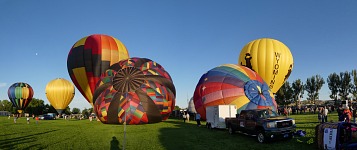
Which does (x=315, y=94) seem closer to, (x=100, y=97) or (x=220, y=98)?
(x=220, y=98)

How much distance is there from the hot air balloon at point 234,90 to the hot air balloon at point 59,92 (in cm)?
4000

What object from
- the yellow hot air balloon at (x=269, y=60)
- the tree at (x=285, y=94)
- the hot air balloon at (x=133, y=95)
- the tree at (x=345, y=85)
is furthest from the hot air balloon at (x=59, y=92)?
the tree at (x=345, y=85)

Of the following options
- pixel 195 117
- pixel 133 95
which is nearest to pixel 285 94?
pixel 195 117

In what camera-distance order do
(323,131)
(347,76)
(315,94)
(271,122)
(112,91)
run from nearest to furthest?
(323,131)
(271,122)
(112,91)
(347,76)
(315,94)

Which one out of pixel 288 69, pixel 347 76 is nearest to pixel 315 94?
pixel 347 76

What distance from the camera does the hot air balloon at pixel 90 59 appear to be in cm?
3388

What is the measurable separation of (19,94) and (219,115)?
55.5 metres

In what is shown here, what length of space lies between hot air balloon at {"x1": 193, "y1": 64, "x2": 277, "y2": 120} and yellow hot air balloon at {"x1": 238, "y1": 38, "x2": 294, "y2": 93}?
7172 millimetres

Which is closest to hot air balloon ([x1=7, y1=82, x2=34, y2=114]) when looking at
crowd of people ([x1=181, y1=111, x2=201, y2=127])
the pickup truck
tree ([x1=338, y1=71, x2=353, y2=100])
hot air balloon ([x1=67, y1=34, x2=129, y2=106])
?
hot air balloon ([x1=67, y1=34, x2=129, y2=106])

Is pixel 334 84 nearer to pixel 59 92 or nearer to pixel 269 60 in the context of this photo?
pixel 269 60

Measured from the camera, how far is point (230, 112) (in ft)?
68.2

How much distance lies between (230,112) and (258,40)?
16557 millimetres

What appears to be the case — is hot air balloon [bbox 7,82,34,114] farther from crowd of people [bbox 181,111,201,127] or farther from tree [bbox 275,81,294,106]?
tree [bbox 275,81,294,106]

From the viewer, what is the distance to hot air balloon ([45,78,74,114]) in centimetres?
5634
